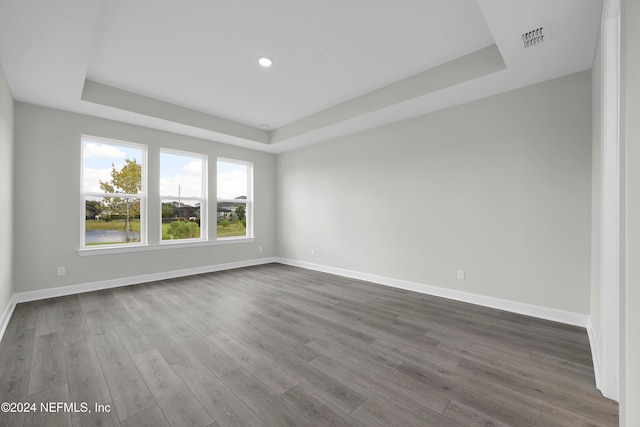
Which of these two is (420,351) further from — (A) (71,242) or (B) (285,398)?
(A) (71,242)

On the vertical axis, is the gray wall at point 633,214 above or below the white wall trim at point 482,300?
above

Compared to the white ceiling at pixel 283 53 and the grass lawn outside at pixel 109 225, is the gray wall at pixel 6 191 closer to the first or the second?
the white ceiling at pixel 283 53


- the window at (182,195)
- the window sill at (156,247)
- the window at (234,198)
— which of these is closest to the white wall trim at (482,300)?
the window sill at (156,247)

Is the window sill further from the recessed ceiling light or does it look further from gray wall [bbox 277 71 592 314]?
the recessed ceiling light

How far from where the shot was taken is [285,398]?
175 centimetres

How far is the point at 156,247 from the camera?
185 inches

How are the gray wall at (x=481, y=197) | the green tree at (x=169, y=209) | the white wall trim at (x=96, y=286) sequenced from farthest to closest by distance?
1. the green tree at (x=169, y=209)
2. the white wall trim at (x=96, y=286)
3. the gray wall at (x=481, y=197)

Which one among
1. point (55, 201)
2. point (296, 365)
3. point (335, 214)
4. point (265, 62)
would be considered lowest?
point (296, 365)

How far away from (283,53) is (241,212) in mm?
3790

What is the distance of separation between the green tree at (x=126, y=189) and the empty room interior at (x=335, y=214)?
3 cm

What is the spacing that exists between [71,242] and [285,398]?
4.05 metres

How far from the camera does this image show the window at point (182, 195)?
4.94 metres

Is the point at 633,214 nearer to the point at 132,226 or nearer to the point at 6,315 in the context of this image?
the point at 6,315

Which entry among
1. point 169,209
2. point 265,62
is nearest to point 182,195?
point 169,209
